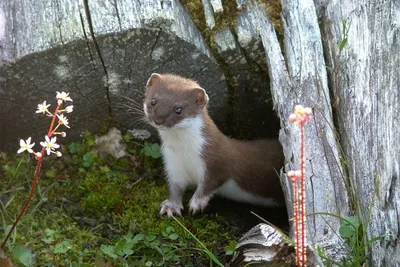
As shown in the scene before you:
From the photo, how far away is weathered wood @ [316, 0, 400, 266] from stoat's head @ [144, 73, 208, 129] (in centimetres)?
102

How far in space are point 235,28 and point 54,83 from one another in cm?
142

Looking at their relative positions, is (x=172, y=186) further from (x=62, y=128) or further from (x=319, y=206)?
(x=319, y=206)

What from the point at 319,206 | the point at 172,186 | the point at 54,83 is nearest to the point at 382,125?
the point at 319,206

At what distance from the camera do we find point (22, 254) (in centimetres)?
446

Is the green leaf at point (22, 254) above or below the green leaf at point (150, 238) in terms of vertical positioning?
above

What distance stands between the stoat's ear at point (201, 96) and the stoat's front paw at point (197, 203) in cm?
75

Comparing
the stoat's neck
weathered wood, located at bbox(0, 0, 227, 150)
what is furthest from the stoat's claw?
weathered wood, located at bbox(0, 0, 227, 150)

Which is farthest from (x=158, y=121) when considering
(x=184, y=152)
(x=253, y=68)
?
(x=253, y=68)

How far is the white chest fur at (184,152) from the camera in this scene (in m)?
5.96

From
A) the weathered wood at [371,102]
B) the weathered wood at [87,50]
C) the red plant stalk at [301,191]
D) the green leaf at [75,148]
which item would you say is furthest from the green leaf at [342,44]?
the green leaf at [75,148]

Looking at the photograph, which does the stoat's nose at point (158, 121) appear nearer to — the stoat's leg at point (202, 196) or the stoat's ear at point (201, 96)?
the stoat's ear at point (201, 96)

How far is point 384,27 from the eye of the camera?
199 inches

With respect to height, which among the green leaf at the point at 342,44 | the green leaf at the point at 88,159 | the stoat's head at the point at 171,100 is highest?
the green leaf at the point at 342,44

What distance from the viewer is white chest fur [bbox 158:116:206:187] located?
5957 mm
